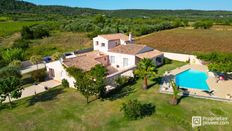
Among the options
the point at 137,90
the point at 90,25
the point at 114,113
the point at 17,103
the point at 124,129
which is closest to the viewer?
the point at 124,129

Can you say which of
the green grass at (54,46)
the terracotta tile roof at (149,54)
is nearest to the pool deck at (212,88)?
the terracotta tile roof at (149,54)

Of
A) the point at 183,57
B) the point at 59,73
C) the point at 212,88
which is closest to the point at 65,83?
the point at 59,73

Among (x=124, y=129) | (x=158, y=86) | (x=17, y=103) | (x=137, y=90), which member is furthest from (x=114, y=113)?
(x=17, y=103)

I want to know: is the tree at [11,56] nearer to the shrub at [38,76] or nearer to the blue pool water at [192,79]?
the shrub at [38,76]

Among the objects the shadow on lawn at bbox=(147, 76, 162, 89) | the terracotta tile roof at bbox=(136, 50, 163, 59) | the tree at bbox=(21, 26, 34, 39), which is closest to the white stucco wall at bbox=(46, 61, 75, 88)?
the shadow on lawn at bbox=(147, 76, 162, 89)

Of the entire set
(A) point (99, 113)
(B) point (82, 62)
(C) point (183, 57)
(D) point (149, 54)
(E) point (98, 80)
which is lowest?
(A) point (99, 113)

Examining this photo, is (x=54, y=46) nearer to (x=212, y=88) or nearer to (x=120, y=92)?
(x=120, y=92)

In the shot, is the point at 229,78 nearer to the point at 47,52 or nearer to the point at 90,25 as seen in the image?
the point at 47,52
